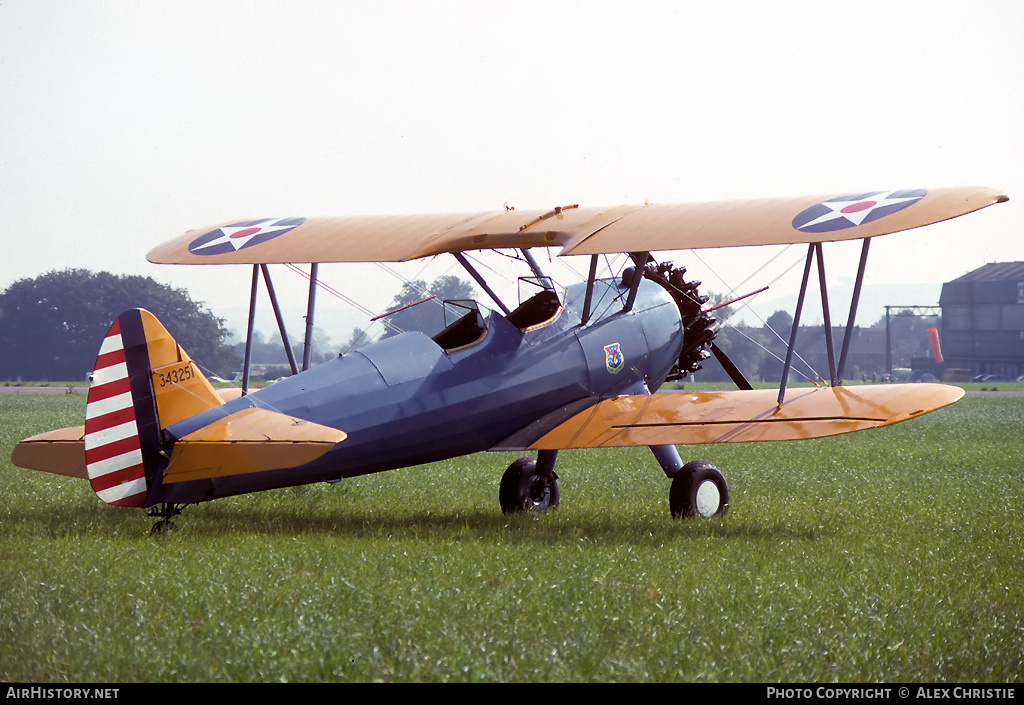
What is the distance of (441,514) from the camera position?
32.9 feet

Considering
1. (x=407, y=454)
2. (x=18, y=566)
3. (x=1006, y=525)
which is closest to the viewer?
(x=18, y=566)

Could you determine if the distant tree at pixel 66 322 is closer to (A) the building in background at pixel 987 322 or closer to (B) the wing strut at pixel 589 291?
(A) the building in background at pixel 987 322

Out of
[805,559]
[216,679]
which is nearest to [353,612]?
[216,679]

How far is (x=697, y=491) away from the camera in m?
9.74

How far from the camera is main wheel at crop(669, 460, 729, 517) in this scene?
31.8 ft

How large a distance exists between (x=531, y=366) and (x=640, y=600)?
3750 mm

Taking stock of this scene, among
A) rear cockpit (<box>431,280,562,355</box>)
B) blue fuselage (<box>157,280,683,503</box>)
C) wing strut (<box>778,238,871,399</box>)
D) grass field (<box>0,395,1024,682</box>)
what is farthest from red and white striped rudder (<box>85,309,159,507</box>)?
wing strut (<box>778,238,871,399</box>)

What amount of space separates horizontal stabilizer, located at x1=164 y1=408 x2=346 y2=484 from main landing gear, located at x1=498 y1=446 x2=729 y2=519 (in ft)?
9.66

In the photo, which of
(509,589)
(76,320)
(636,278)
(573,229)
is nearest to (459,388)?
(573,229)

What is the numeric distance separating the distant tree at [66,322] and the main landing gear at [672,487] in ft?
257

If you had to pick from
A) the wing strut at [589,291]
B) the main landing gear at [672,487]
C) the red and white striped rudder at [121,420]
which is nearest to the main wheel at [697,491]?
the main landing gear at [672,487]

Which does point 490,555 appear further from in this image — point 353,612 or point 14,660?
point 14,660

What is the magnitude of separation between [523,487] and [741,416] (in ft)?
7.59

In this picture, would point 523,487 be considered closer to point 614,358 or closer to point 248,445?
point 614,358
